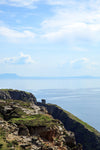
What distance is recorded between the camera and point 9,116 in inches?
1567

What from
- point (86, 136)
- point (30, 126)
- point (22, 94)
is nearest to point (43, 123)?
point (30, 126)

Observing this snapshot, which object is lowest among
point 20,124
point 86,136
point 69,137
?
Answer: point 86,136

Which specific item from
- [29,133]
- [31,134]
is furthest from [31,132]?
[29,133]

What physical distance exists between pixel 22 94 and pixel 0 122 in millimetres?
104668

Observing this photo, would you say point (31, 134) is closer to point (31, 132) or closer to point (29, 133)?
point (29, 133)

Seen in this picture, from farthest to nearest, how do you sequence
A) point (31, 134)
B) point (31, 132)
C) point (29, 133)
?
point (31, 132) → point (31, 134) → point (29, 133)

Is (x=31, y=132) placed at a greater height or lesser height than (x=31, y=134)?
greater

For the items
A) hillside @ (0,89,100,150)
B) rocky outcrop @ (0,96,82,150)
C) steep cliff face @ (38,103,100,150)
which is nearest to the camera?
rocky outcrop @ (0,96,82,150)

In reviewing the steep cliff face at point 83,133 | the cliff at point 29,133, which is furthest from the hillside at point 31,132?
the steep cliff face at point 83,133

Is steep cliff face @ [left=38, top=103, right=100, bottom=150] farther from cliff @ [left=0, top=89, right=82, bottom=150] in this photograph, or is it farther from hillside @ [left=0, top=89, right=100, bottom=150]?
cliff @ [left=0, top=89, right=82, bottom=150]

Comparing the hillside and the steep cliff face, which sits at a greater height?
the hillside

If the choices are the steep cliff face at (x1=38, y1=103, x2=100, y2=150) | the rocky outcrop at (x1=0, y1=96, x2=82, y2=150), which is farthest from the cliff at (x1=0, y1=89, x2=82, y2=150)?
the steep cliff face at (x1=38, y1=103, x2=100, y2=150)

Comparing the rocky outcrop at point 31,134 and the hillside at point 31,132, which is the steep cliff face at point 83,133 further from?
the rocky outcrop at point 31,134

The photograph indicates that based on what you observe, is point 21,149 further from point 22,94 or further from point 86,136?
point 22,94
